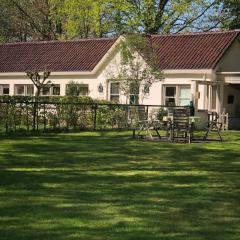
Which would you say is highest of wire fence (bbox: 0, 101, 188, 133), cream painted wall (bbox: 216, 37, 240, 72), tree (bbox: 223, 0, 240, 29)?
tree (bbox: 223, 0, 240, 29)

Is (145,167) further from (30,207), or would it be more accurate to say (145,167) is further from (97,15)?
(97,15)

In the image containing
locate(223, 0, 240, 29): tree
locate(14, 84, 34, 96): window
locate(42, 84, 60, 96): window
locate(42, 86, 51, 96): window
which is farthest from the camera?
locate(223, 0, 240, 29): tree

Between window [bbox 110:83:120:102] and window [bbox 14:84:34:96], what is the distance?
18.4 ft

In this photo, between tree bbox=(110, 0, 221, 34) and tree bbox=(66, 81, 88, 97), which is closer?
tree bbox=(66, 81, 88, 97)

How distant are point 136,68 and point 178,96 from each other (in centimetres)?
262

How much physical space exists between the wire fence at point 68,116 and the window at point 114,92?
402 centimetres

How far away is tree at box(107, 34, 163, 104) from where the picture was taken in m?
27.7

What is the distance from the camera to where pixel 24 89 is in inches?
1330

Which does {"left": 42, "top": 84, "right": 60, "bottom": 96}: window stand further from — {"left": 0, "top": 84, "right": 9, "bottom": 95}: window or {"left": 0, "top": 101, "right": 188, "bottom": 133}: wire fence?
{"left": 0, "top": 101, "right": 188, "bottom": 133}: wire fence

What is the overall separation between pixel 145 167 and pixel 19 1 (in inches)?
1476

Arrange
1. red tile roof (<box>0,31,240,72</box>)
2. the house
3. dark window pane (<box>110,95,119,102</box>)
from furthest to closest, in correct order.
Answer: dark window pane (<box>110,95,119,102</box>), red tile roof (<box>0,31,240,72</box>), the house

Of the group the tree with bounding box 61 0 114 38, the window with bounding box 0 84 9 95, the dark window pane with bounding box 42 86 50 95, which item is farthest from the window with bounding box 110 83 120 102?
the tree with bounding box 61 0 114 38

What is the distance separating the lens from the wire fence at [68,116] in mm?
19719

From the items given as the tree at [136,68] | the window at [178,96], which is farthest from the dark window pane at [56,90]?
the window at [178,96]
